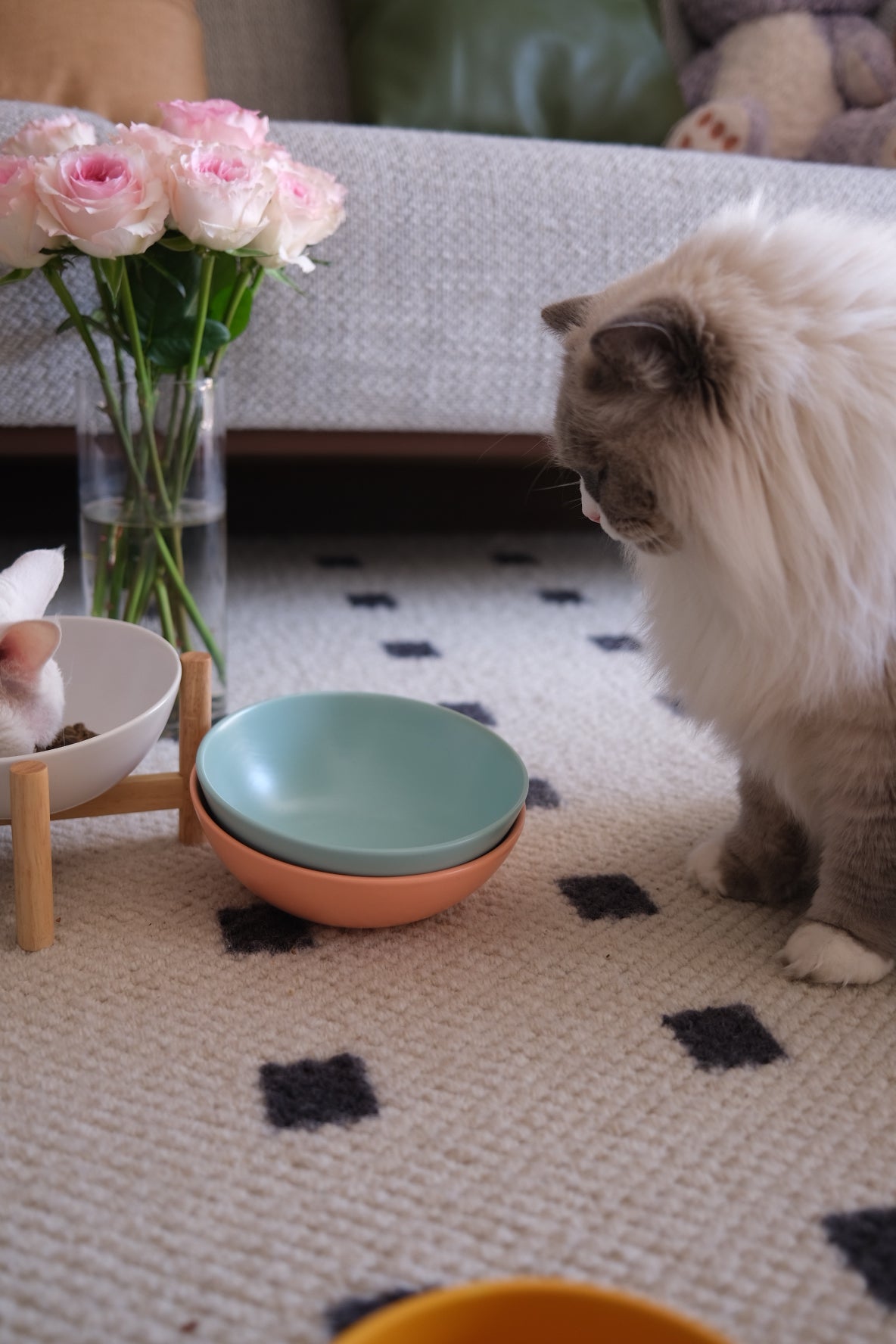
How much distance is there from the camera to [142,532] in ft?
3.55

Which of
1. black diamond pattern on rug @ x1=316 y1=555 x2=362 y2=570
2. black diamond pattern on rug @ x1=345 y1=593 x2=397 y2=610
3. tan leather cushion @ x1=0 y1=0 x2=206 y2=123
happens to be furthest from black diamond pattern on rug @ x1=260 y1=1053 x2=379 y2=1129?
tan leather cushion @ x1=0 y1=0 x2=206 y2=123

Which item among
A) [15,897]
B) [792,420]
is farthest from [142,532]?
[792,420]

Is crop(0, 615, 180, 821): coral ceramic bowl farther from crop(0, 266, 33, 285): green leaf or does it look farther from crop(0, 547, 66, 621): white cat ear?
crop(0, 266, 33, 285): green leaf

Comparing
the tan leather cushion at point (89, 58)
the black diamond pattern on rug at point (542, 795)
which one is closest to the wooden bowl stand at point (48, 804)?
the black diamond pattern on rug at point (542, 795)

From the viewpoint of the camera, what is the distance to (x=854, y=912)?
2.66 feet

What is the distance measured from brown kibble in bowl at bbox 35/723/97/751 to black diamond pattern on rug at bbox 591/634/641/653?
0.75 metres

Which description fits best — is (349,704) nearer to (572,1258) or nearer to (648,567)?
(648,567)

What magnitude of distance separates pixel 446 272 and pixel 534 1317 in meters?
1.13

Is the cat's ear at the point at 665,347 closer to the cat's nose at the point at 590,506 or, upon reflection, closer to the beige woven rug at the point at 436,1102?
the cat's nose at the point at 590,506

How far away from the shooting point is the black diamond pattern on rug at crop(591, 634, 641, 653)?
1.43 m

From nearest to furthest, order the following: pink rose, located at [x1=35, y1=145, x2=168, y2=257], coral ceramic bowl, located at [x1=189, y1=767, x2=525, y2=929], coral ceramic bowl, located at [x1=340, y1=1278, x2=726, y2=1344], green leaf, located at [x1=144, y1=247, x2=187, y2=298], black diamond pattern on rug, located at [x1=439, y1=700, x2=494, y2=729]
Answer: coral ceramic bowl, located at [x1=340, y1=1278, x2=726, y2=1344], coral ceramic bowl, located at [x1=189, y1=767, x2=525, y2=929], pink rose, located at [x1=35, y1=145, x2=168, y2=257], green leaf, located at [x1=144, y1=247, x2=187, y2=298], black diamond pattern on rug, located at [x1=439, y1=700, x2=494, y2=729]

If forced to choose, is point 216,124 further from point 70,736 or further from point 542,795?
point 542,795

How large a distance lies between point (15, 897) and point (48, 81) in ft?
3.56

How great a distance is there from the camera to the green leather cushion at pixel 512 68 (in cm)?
163
